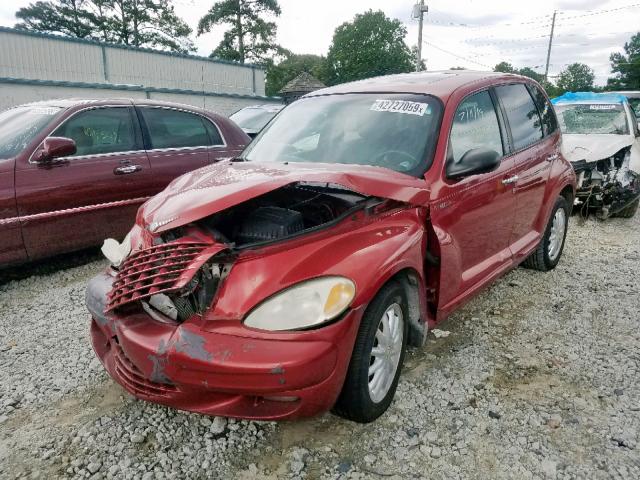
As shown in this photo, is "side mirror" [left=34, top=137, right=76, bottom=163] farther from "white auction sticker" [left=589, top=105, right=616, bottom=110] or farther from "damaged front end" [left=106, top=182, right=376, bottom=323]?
"white auction sticker" [left=589, top=105, right=616, bottom=110]

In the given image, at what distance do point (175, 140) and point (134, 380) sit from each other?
11.6 feet

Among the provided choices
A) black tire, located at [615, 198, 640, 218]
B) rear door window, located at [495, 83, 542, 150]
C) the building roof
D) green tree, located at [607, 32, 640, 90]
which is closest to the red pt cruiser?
rear door window, located at [495, 83, 542, 150]

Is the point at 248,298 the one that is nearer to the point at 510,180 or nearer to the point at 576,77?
the point at 510,180

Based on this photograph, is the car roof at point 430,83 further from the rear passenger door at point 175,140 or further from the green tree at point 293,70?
the green tree at point 293,70

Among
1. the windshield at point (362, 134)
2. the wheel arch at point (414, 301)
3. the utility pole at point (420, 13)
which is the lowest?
the wheel arch at point (414, 301)

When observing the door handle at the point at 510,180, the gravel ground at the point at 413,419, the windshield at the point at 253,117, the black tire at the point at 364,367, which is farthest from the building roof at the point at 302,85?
the black tire at the point at 364,367

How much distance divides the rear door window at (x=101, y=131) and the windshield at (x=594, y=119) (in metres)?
5.98

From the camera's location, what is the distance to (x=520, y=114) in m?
3.74

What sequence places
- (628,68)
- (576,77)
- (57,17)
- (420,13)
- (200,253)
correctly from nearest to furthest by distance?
(200,253), (420,13), (57,17), (628,68), (576,77)

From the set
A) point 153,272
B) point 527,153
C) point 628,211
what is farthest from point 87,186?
point 628,211

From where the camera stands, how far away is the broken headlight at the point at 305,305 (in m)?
1.88

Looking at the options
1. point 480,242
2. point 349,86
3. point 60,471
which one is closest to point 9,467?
point 60,471

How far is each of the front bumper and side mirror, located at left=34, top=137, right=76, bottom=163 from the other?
2.60 meters

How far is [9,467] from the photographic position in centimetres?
206
